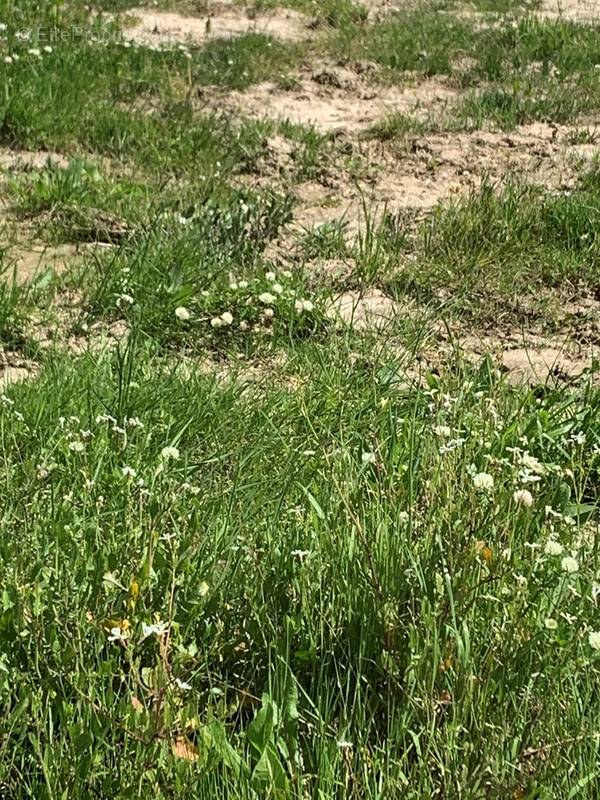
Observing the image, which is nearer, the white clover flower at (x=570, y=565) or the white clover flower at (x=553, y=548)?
the white clover flower at (x=570, y=565)

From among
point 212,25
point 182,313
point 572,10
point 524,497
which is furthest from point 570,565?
point 572,10

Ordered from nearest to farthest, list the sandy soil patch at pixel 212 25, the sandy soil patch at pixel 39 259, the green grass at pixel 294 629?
the green grass at pixel 294 629, the sandy soil patch at pixel 39 259, the sandy soil patch at pixel 212 25

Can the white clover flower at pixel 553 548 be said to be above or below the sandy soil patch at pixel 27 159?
below

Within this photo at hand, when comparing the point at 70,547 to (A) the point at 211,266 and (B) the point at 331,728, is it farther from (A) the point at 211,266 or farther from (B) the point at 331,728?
(A) the point at 211,266

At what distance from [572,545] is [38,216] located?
139 inches

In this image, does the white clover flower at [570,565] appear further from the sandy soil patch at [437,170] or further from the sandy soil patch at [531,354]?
the sandy soil patch at [437,170]

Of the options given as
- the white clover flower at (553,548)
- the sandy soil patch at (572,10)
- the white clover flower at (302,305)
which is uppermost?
the sandy soil patch at (572,10)

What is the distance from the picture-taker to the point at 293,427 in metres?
→ 3.57

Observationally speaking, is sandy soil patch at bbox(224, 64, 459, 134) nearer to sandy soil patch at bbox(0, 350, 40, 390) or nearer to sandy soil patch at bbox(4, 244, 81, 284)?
sandy soil patch at bbox(4, 244, 81, 284)

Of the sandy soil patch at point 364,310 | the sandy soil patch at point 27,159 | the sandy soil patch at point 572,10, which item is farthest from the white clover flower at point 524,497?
the sandy soil patch at point 572,10

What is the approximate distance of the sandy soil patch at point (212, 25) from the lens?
8.49 meters

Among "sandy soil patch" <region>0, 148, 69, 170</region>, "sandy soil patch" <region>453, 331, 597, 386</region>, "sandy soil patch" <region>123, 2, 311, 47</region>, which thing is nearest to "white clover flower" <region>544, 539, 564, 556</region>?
"sandy soil patch" <region>453, 331, 597, 386</region>

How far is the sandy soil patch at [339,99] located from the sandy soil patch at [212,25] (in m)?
1.00

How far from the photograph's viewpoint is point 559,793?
2.01 meters
